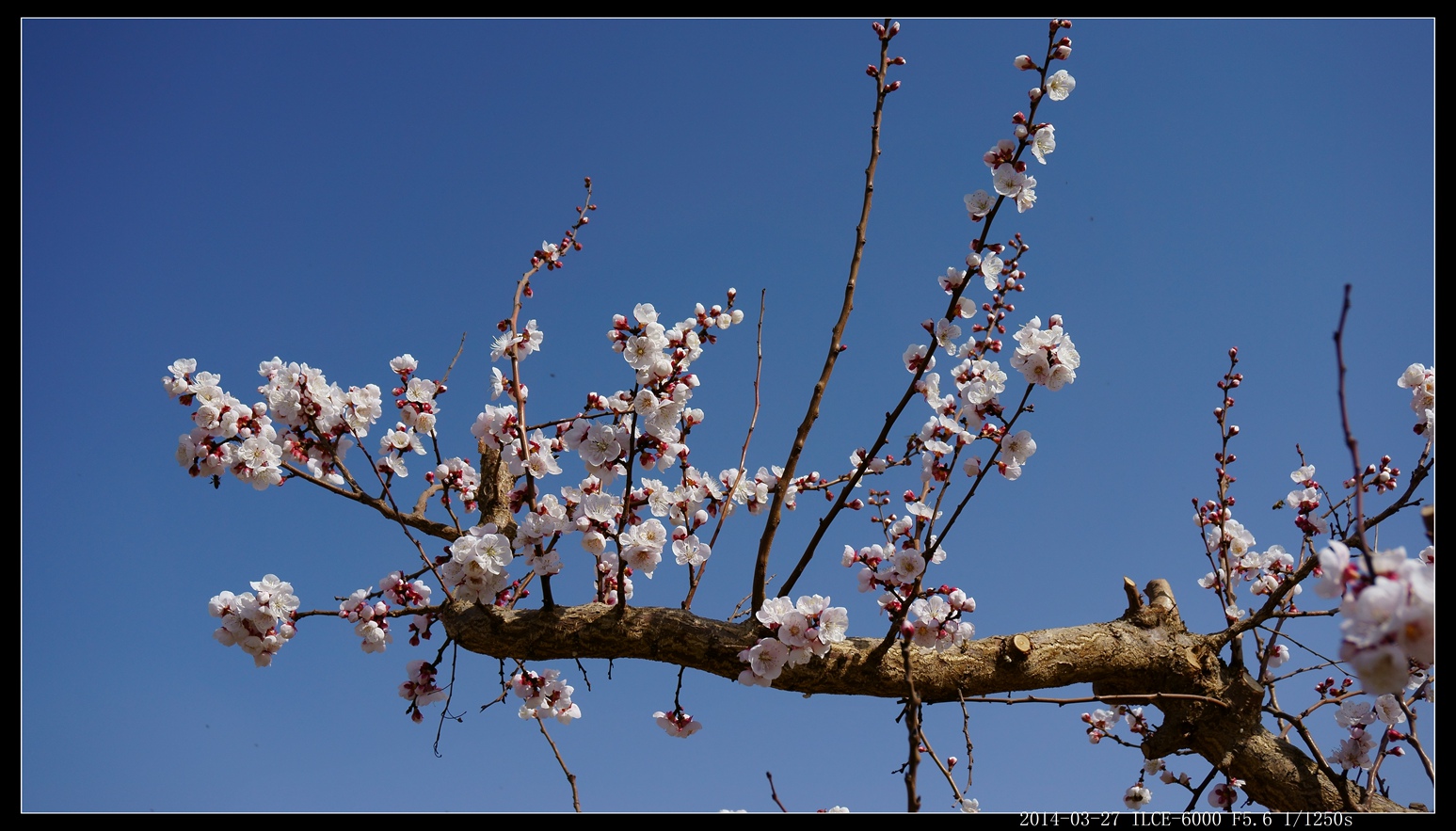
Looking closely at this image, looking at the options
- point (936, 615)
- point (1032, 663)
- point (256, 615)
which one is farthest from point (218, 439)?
point (1032, 663)

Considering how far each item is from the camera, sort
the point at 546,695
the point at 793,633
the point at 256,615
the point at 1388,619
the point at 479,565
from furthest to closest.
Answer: the point at 546,695
the point at 256,615
the point at 479,565
the point at 793,633
the point at 1388,619

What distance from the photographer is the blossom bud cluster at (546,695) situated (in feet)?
10.3

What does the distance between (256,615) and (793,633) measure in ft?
6.55

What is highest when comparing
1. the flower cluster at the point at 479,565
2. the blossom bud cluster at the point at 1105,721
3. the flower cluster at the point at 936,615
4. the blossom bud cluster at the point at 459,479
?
the blossom bud cluster at the point at 459,479

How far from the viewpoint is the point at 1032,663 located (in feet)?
9.00

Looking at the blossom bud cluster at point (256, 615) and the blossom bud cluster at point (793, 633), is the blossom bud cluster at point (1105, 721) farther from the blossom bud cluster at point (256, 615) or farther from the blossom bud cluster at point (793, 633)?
the blossom bud cluster at point (256, 615)

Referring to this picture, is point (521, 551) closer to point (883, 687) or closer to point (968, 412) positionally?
point (883, 687)

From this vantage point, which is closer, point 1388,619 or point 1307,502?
point 1388,619

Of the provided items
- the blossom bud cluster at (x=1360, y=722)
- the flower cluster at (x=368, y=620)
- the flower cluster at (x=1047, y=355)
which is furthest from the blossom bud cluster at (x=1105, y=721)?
the flower cluster at (x=368, y=620)

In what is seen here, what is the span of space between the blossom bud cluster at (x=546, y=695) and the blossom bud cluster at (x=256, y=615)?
2.95 ft

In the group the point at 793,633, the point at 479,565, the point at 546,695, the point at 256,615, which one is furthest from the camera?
the point at 546,695

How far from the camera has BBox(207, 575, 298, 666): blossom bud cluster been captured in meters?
2.94

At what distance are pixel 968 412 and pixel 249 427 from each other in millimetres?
2622

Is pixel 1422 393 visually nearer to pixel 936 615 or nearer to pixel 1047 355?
pixel 1047 355
